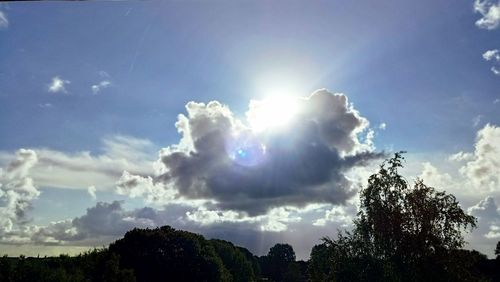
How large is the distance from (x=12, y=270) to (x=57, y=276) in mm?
2963

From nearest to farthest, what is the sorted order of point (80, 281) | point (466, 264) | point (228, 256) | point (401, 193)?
point (466, 264)
point (401, 193)
point (80, 281)
point (228, 256)

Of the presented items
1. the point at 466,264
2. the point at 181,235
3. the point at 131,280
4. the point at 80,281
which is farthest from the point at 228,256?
the point at 466,264

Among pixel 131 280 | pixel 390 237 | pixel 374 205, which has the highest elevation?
pixel 374 205

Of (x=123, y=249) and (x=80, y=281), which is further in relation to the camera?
(x=123, y=249)

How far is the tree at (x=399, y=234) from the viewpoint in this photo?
31.1 m

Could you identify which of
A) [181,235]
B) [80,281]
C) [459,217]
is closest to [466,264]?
[459,217]

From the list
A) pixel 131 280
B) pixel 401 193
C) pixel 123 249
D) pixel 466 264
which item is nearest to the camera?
pixel 466 264

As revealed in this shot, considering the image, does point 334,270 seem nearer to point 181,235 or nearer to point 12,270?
point 12,270

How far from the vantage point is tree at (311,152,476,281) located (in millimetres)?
31141

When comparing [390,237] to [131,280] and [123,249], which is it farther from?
[123,249]

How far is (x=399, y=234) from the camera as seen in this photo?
31938mm

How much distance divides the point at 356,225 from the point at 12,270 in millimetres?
24190

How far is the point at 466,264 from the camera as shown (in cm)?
3109

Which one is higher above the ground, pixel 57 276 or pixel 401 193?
pixel 401 193
